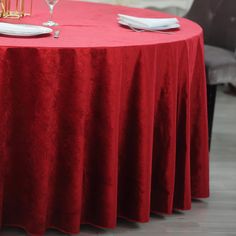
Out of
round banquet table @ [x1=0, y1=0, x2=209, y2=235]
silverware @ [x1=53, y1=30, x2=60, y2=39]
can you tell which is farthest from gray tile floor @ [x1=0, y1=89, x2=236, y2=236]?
silverware @ [x1=53, y1=30, x2=60, y2=39]

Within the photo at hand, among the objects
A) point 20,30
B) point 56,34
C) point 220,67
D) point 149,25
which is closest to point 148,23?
point 149,25

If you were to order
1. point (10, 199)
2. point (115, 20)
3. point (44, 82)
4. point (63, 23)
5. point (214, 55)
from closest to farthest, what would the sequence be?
point (44, 82) → point (10, 199) → point (63, 23) → point (115, 20) → point (214, 55)

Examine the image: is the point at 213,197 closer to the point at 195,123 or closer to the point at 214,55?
the point at 195,123

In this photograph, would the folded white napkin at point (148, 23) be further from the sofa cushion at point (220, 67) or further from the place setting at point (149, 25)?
the sofa cushion at point (220, 67)

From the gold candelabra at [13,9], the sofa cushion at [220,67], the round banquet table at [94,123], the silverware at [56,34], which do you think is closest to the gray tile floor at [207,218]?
the round banquet table at [94,123]

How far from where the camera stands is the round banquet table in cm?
176

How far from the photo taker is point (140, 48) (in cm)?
183

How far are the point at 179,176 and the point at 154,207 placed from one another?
0.51ft

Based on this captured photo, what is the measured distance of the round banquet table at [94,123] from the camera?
1761mm

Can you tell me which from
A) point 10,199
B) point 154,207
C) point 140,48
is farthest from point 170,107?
point 10,199

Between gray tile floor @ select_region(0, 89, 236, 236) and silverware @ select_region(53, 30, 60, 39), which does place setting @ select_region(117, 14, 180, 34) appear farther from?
gray tile floor @ select_region(0, 89, 236, 236)

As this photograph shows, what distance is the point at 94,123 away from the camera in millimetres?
1871

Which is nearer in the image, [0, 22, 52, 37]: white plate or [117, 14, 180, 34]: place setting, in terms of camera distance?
[0, 22, 52, 37]: white plate

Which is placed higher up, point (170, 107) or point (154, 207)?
point (170, 107)
